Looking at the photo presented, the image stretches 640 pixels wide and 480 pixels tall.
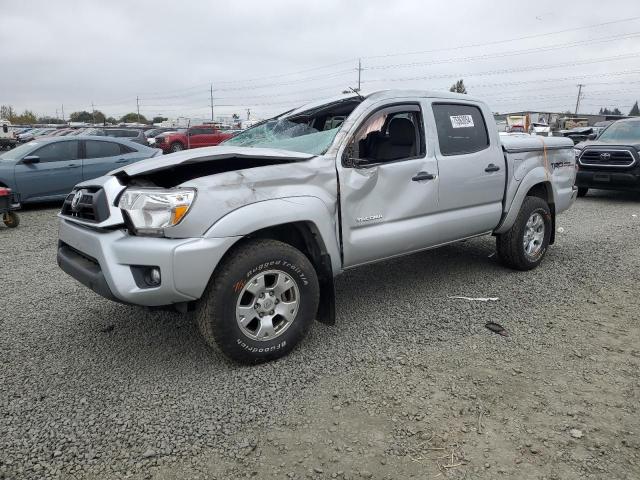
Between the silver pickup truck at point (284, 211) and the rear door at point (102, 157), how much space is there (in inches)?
255

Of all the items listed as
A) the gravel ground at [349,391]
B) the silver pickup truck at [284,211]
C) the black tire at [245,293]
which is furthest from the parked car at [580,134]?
the black tire at [245,293]

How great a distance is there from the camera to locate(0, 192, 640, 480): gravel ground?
2418 mm

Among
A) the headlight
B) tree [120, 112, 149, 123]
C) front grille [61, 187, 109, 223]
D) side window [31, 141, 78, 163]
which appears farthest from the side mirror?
tree [120, 112, 149, 123]

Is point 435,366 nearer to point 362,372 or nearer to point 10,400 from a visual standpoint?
point 362,372

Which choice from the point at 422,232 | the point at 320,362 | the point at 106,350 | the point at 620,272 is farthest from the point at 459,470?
the point at 620,272

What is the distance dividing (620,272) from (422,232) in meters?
2.86

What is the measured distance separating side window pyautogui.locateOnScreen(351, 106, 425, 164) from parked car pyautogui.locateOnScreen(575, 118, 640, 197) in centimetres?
796

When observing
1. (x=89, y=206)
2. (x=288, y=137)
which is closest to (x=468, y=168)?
(x=288, y=137)

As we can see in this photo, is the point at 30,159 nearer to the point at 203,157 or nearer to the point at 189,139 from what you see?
the point at 203,157

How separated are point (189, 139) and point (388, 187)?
2583cm

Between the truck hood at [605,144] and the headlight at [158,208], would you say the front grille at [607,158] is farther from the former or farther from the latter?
the headlight at [158,208]

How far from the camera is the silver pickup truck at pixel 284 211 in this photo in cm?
293

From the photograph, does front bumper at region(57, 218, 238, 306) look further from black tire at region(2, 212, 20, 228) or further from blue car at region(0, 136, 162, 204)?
blue car at region(0, 136, 162, 204)

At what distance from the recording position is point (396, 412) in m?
2.81
